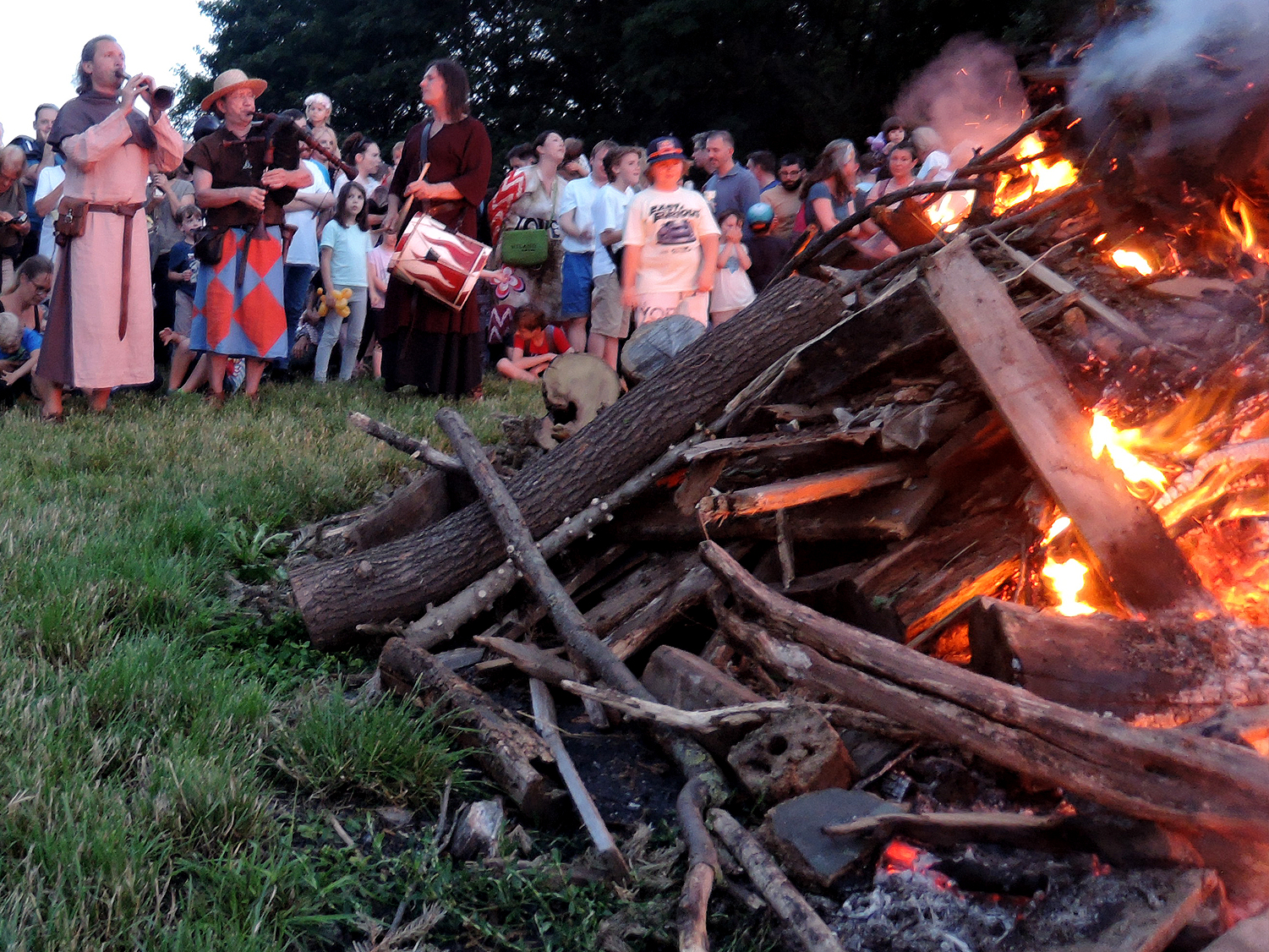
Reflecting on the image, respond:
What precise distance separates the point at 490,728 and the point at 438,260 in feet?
16.5

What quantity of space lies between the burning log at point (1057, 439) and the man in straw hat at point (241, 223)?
5604 mm

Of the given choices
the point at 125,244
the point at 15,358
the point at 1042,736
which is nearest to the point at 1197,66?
the point at 1042,736

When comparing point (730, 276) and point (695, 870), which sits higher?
point (730, 276)

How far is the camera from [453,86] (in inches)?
310

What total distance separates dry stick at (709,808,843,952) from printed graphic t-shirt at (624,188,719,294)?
4962 mm

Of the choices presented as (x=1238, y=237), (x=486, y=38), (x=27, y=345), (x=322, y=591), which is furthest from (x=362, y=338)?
(x=486, y=38)

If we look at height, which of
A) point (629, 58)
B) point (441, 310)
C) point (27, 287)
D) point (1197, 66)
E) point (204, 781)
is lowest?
point (204, 781)

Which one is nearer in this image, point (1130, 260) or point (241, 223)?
point (1130, 260)

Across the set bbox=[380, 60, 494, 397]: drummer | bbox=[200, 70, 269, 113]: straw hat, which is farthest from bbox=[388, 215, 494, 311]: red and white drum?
bbox=[200, 70, 269, 113]: straw hat

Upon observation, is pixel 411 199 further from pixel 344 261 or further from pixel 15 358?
pixel 15 358

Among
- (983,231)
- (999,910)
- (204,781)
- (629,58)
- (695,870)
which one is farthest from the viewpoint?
(629,58)

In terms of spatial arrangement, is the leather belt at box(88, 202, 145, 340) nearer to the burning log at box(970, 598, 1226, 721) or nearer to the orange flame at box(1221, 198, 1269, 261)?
the burning log at box(970, 598, 1226, 721)

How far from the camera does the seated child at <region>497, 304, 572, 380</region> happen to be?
384 inches

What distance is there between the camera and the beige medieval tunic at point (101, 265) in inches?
276
